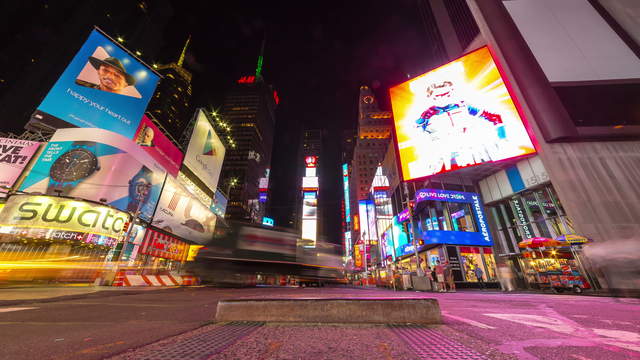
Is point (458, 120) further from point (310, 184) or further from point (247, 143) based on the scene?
point (247, 143)

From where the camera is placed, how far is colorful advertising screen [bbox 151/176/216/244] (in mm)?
21422

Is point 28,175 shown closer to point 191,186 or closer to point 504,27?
point 191,186

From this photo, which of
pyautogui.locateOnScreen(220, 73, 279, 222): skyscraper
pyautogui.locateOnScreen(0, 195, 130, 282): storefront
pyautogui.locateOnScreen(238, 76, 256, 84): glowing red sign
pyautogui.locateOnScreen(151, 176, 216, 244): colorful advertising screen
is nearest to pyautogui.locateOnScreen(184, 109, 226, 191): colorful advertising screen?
pyautogui.locateOnScreen(151, 176, 216, 244): colorful advertising screen

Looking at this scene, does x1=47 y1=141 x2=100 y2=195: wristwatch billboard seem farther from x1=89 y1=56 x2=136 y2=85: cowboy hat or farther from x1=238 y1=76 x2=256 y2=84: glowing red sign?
x1=238 y1=76 x2=256 y2=84: glowing red sign

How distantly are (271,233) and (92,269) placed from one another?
50.3 feet

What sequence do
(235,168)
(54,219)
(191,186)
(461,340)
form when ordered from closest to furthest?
(461,340) < (54,219) < (191,186) < (235,168)

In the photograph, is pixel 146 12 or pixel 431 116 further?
pixel 146 12

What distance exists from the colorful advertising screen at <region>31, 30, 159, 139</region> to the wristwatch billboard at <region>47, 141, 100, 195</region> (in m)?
2.39

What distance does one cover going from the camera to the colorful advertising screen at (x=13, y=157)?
16141 millimetres

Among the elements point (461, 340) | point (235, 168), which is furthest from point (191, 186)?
point (235, 168)

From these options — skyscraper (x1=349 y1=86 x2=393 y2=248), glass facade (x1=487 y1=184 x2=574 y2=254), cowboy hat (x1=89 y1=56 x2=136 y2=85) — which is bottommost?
glass facade (x1=487 y1=184 x2=574 y2=254)

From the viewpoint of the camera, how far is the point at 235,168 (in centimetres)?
7481

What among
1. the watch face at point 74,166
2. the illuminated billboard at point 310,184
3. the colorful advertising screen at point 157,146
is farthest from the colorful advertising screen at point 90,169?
the illuminated billboard at point 310,184

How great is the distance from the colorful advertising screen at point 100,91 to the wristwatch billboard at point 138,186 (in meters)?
3.70
